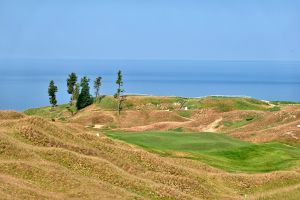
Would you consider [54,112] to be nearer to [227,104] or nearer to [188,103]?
[188,103]

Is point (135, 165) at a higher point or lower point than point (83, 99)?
lower

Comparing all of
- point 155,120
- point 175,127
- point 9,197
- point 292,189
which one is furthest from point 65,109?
point 9,197

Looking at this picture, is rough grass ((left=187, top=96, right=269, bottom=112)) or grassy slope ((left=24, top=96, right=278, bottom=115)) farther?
grassy slope ((left=24, top=96, right=278, bottom=115))

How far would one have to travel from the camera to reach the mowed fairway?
167 ft

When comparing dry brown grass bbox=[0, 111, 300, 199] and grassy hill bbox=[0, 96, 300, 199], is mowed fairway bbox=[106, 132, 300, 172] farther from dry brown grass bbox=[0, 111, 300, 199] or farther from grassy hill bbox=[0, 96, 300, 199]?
dry brown grass bbox=[0, 111, 300, 199]

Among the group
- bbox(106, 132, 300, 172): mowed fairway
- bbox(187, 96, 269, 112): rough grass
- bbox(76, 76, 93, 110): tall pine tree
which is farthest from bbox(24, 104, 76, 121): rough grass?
bbox(106, 132, 300, 172): mowed fairway

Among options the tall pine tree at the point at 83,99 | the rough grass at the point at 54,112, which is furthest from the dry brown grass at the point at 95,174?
the tall pine tree at the point at 83,99

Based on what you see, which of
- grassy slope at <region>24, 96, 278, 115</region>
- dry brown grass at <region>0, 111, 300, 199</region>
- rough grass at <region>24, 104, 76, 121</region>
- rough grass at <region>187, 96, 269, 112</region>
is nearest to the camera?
dry brown grass at <region>0, 111, 300, 199</region>

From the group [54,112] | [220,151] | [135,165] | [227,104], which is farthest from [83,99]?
[135,165]

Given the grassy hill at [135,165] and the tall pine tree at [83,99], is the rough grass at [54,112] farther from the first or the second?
the grassy hill at [135,165]

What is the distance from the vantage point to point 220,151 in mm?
56969

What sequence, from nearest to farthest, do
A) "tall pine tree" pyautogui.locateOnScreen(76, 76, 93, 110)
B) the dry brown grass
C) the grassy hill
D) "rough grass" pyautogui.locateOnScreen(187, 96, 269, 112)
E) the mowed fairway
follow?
1. the dry brown grass
2. the grassy hill
3. the mowed fairway
4. "rough grass" pyautogui.locateOnScreen(187, 96, 269, 112)
5. "tall pine tree" pyautogui.locateOnScreen(76, 76, 93, 110)

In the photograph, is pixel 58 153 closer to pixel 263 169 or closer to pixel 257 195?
pixel 257 195

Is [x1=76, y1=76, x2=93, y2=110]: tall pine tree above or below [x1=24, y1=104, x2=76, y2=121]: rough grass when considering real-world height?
above
